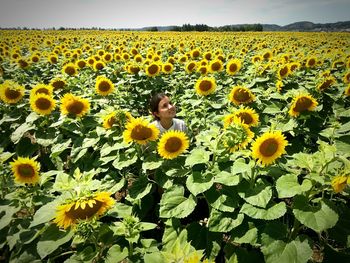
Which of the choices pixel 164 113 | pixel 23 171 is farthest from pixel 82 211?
pixel 164 113

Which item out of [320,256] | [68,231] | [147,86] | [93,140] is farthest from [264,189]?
[147,86]

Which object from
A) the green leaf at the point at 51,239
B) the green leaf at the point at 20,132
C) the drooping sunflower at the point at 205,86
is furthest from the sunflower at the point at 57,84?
the green leaf at the point at 51,239

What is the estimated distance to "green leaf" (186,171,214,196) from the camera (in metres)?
2.58

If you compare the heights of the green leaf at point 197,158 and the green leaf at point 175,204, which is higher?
the green leaf at point 197,158

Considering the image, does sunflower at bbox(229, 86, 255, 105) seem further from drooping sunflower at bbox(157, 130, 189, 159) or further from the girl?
drooping sunflower at bbox(157, 130, 189, 159)

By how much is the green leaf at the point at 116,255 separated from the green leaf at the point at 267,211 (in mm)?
1101

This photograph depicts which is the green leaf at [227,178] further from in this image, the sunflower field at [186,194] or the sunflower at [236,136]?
the sunflower at [236,136]

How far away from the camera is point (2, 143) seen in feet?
16.2

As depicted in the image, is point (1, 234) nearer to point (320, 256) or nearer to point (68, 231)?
point (68, 231)

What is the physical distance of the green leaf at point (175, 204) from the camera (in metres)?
2.70

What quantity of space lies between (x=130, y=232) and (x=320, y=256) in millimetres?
2495

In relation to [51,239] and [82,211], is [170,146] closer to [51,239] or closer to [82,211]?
[82,211]

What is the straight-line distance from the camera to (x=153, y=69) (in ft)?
23.9

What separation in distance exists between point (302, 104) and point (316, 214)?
6.02 feet
